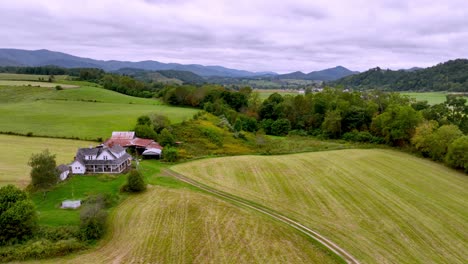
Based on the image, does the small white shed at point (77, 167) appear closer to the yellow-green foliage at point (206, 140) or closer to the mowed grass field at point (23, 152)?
the mowed grass field at point (23, 152)

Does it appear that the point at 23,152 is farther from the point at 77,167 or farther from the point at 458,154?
the point at 458,154

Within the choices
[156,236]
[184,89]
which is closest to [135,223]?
[156,236]

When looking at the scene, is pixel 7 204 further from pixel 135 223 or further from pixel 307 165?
pixel 307 165

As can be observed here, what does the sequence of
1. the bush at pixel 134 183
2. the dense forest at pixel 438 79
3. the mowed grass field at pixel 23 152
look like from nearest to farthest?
the bush at pixel 134 183 → the mowed grass field at pixel 23 152 → the dense forest at pixel 438 79

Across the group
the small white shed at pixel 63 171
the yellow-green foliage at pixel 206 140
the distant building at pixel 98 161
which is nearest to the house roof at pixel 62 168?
the small white shed at pixel 63 171

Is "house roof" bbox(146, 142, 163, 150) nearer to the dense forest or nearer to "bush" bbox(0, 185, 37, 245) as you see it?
"bush" bbox(0, 185, 37, 245)

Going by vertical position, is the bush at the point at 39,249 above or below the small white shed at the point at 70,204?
below

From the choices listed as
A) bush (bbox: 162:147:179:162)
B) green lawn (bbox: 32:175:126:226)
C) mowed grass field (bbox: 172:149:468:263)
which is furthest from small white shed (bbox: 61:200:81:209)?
bush (bbox: 162:147:179:162)
